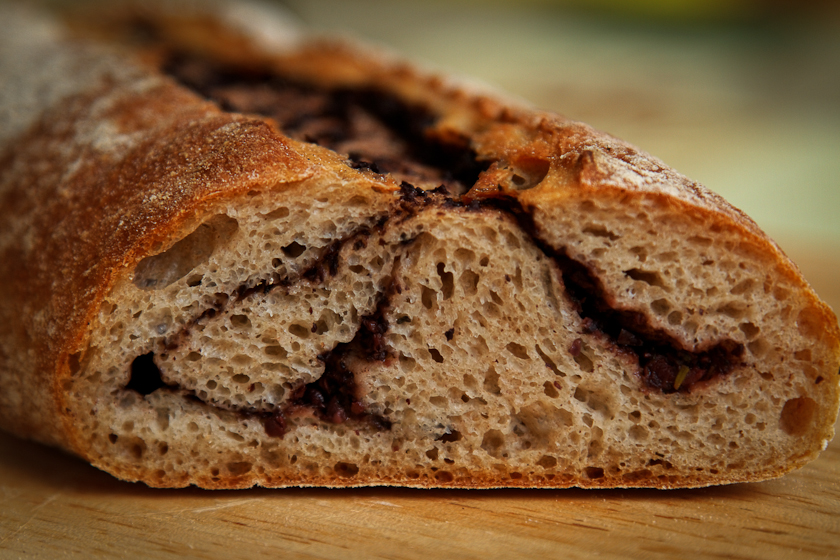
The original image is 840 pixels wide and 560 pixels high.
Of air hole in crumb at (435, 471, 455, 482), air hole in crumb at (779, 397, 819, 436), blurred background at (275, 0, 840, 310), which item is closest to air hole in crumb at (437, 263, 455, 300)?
air hole in crumb at (435, 471, 455, 482)

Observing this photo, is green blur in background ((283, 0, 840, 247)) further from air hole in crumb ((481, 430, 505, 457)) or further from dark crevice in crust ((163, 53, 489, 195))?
air hole in crumb ((481, 430, 505, 457))


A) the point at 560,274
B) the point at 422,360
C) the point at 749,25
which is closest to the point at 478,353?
the point at 422,360

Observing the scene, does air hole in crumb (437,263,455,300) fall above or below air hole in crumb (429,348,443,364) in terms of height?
above

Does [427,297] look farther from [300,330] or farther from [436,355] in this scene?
[300,330]

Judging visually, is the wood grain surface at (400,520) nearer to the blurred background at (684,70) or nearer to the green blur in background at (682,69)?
the blurred background at (684,70)

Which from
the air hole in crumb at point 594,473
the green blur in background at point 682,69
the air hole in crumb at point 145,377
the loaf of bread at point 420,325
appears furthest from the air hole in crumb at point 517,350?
the green blur in background at point 682,69

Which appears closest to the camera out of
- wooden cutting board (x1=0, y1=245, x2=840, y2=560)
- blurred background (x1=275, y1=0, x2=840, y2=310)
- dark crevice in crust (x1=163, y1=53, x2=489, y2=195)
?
wooden cutting board (x1=0, y1=245, x2=840, y2=560)

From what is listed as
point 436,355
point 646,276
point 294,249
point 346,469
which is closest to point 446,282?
point 436,355
